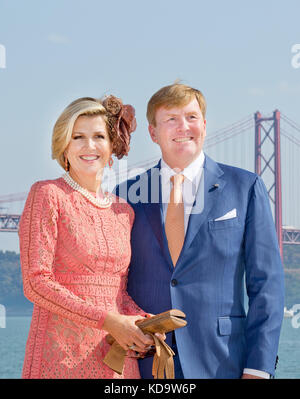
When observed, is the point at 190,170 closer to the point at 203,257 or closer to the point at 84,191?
the point at 203,257

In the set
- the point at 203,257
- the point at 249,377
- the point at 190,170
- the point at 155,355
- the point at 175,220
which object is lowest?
the point at 249,377

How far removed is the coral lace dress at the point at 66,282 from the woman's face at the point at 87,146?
0.11 meters

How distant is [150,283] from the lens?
2789 mm

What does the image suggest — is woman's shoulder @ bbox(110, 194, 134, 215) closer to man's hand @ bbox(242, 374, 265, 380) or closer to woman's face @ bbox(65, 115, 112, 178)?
woman's face @ bbox(65, 115, 112, 178)

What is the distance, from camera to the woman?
2.44 meters

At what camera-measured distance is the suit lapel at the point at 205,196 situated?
9.16 feet

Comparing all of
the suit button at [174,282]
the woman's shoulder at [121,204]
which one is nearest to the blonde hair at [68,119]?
the woman's shoulder at [121,204]

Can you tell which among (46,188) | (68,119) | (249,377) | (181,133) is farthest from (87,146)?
(249,377)

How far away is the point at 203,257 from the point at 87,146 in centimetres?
64

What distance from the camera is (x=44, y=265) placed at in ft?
8.03
